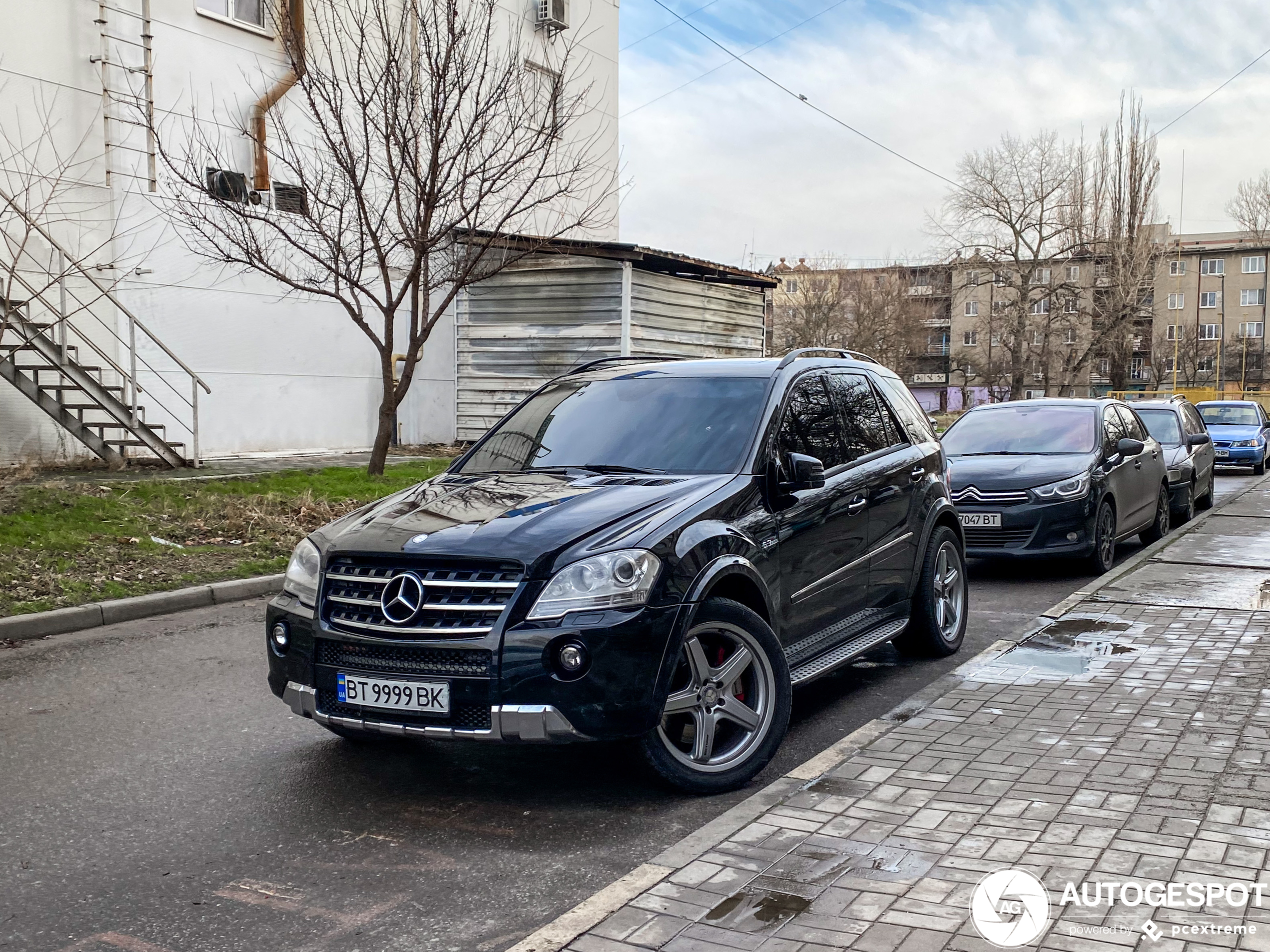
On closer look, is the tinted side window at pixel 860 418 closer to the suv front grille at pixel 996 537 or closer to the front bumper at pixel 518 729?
the front bumper at pixel 518 729

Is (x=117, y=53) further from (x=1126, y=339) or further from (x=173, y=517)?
(x=1126, y=339)

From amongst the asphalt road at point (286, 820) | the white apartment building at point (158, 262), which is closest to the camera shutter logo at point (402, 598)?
the asphalt road at point (286, 820)

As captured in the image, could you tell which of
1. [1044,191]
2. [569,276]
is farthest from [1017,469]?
[1044,191]

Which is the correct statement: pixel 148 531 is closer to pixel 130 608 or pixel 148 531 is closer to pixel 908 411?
pixel 130 608

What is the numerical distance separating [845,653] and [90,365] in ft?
43.2

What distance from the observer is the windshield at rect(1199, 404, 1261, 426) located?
91.2 feet

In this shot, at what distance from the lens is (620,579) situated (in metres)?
4.26

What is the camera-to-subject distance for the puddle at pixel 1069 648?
A: 638 cm

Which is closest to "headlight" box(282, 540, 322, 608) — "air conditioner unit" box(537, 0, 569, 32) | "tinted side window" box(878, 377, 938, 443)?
"tinted side window" box(878, 377, 938, 443)

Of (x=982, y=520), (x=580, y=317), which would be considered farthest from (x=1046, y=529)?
(x=580, y=317)

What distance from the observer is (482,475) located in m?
5.58

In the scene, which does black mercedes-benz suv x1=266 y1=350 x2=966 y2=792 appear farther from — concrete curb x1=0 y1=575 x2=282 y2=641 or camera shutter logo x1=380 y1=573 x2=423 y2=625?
concrete curb x1=0 y1=575 x2=282 y2=641

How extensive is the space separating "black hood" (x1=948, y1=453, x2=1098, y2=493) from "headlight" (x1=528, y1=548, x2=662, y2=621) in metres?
6.71

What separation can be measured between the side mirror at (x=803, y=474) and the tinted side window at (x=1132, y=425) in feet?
25.9
